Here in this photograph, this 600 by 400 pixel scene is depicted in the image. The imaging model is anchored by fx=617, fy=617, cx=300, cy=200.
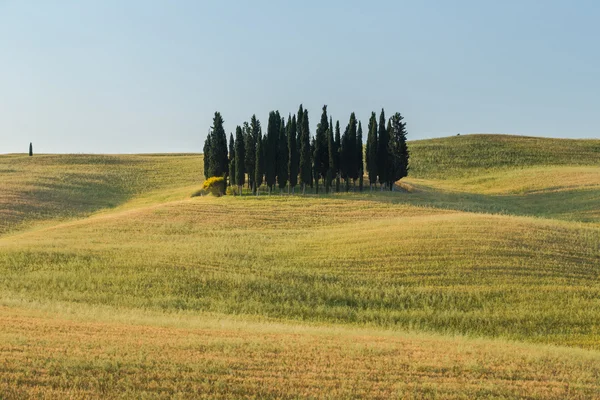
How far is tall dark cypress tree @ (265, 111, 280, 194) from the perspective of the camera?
6359 cm

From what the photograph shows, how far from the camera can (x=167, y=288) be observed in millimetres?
26531

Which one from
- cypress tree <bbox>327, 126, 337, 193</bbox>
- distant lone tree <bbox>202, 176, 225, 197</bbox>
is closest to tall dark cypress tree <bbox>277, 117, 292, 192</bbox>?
cypress tree <bbox>327, 126, 337, 193</bbox>

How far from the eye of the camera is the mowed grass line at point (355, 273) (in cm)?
2411

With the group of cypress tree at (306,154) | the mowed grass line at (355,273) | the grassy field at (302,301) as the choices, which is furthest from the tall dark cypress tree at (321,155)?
the mowed grass line at (355,273)

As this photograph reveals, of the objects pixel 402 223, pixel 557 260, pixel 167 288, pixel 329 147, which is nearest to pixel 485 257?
pixel 557 260

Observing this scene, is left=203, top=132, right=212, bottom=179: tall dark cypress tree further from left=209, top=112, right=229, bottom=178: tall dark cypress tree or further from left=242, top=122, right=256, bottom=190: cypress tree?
left=242, top=122, right=256, bottom=190: cypress tree

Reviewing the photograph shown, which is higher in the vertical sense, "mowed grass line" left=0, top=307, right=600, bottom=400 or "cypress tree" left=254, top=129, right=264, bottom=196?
"cypress tree" left=254, top=129, right=264, bottom=196

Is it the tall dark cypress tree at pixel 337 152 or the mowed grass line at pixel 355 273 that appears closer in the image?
the mowed grass line at pixel 355 273

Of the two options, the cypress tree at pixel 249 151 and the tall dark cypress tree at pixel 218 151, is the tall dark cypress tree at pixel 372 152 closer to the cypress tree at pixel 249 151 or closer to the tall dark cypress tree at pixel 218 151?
the cypress tree at pixel 249 151

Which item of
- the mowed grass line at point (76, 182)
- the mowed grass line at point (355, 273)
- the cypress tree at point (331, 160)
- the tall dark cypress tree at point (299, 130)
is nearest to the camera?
the mowed grass line at point (355, 273)

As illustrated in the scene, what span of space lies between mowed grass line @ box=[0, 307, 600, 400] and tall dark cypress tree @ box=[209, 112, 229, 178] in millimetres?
54463

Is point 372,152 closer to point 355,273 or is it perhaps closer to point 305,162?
point 305,162

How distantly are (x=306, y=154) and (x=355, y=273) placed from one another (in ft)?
119

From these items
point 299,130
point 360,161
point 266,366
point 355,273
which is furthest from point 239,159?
point 266,366
